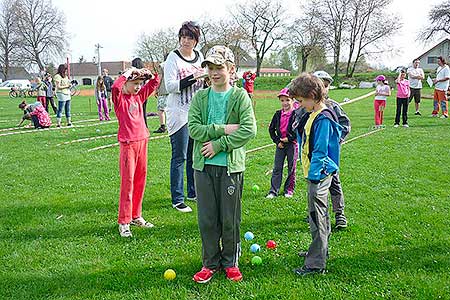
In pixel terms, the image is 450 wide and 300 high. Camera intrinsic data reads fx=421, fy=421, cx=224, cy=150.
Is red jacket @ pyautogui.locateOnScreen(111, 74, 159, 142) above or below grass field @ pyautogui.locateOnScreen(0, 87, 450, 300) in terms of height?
above

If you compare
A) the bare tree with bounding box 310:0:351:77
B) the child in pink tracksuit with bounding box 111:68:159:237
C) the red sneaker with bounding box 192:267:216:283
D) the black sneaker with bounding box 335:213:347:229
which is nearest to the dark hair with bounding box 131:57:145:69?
the child in pink tracksuit with bounding box 111:68:159:237

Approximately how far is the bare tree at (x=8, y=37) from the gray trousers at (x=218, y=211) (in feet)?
221

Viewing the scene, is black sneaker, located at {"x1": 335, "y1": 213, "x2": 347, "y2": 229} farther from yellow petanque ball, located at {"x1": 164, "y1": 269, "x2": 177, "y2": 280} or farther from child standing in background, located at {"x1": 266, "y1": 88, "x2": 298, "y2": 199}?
yellow petanque ball, located at {"x1": 164, "y1": 269, "x2": 177, "y2": 280}

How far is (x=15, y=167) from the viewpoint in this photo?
8.11 metres

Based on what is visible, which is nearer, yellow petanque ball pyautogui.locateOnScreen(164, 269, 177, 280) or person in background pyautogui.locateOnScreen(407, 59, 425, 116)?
yellow petanque ball pyautogui.locateOnScreen(164, 269, 177, 280)

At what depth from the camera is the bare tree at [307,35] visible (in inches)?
2047

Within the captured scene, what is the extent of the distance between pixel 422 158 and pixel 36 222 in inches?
273

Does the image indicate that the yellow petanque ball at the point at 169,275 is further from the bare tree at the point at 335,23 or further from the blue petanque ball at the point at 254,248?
the bare tree at the point at 335,23

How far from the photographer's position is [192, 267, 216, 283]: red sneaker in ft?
11.9

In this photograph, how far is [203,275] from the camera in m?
3.65

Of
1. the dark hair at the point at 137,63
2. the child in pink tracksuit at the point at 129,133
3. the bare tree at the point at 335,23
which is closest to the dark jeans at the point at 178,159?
the child in pink tracksuit at the point at 129,133

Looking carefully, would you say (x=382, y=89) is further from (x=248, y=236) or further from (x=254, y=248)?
(x=254, y=248)

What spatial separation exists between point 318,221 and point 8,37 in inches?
2693

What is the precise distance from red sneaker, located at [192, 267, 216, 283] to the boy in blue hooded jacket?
30.7 inches
